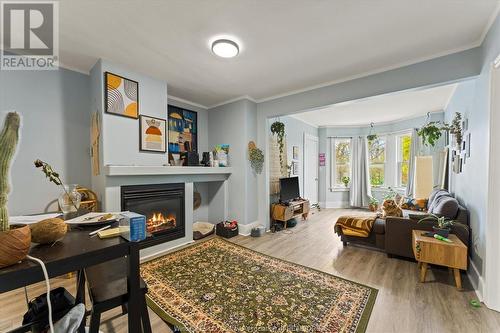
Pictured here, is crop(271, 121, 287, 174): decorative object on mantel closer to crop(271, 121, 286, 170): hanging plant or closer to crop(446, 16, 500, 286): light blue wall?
crop(271, 121, 286, 170): hanging plant

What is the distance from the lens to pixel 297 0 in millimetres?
1638

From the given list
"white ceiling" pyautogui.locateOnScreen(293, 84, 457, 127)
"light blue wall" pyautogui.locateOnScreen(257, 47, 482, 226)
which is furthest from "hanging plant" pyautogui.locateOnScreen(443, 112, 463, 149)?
"light blue wall" pyautogui.locateOnScreen(257, 47, 482, 226)

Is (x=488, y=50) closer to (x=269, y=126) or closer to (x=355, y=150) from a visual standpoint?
(x=269, y=126)

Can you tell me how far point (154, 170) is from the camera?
284 cm

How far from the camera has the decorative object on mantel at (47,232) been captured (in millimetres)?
847

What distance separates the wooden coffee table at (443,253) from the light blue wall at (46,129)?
13.8 feet

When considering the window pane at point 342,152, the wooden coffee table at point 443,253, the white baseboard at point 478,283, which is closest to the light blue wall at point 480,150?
the white baseboard at point 478,283

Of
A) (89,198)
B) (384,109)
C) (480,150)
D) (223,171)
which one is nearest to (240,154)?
(223,171)

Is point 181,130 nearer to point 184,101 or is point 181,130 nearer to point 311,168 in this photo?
point 184,101

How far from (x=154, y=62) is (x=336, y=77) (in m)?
2.47

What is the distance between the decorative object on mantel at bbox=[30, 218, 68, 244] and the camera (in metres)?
0.85

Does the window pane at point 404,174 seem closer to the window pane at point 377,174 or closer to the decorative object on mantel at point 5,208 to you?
the window pane at point 377,174

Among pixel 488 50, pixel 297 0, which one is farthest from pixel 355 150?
pixel 297 0

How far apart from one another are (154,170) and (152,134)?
56cm
